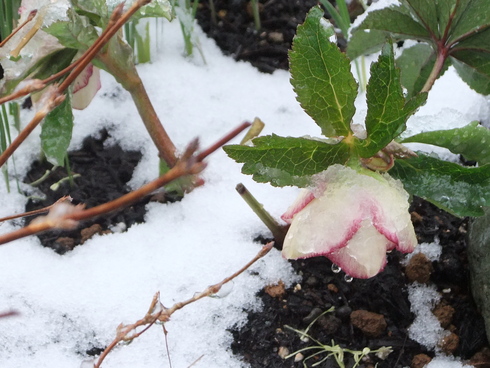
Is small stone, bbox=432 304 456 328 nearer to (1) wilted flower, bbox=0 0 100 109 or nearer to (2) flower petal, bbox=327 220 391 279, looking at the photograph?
(2) flower petal, bbox=327 220 391 279

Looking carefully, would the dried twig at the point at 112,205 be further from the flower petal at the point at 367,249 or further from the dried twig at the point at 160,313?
the flower petal at the point at 367,249

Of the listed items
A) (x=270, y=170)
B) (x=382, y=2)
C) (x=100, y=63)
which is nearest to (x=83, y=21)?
(x=100, y=63)

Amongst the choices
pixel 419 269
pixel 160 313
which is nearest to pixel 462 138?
pixel 419 269

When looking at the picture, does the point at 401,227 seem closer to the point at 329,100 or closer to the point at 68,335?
the point at 329,100

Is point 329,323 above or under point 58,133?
under

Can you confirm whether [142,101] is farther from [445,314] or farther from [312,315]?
[445,314]

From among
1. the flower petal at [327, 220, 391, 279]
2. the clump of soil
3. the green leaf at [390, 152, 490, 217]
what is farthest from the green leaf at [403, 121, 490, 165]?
the clump of soil
